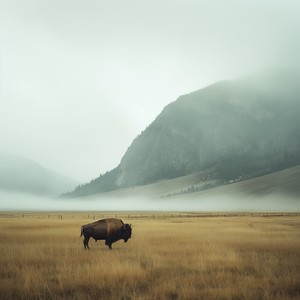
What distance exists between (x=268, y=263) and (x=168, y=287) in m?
6.66

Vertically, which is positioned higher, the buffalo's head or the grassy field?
the buffalo's head

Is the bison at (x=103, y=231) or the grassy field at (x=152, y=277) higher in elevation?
the bison at (x=103, y=231)

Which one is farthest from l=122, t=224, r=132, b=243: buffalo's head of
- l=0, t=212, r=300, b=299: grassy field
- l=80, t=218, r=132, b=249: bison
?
l=0, t=212, r=300, b=299: grassy field

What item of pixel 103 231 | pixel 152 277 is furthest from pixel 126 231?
pixel 152 277

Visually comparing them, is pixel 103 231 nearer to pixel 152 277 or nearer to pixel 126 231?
pixel 126 231

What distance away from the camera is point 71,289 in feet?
→ 37.3

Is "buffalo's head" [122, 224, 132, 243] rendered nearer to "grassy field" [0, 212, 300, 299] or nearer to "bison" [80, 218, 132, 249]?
"bison" [80, 218, 132, 249]

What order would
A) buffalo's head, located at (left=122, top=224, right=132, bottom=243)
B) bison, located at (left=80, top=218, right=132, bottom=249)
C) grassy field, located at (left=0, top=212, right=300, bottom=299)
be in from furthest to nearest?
buffalo's head, located at (left=122, top=224, right=132, bottom=243) → bison, located at (left=80, top=218, right=132, bottom=249) → grassy field, located at (left=0, top=212, right=300, bottom=299)

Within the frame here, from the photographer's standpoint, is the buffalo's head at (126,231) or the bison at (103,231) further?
the buffalo's head at (126,231)

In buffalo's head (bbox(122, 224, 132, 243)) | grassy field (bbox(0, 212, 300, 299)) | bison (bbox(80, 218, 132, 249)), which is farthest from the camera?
buffalo's head (bbox(122, 224, 132, 243))

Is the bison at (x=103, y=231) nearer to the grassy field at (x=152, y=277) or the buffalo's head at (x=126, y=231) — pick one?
the buffalo's head at (x=126, y=231)

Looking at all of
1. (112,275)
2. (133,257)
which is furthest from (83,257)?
(112,275)

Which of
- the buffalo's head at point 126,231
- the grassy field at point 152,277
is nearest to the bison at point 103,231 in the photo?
the buffalo's head at point 126,231

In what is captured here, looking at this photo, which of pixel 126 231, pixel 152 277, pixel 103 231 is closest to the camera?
pixel 152 277
